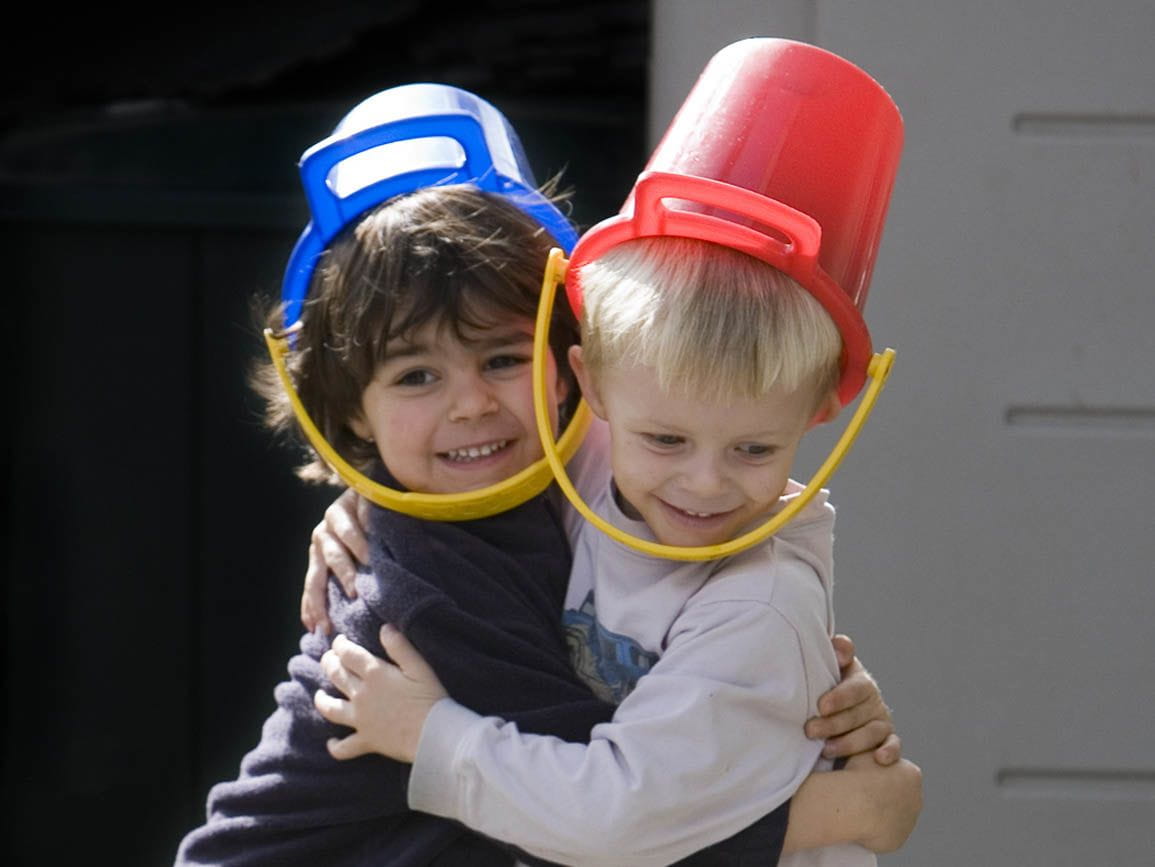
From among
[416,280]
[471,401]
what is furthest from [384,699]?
[416,280]

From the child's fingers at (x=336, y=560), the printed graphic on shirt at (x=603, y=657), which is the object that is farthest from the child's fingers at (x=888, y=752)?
the child's fingers at (x=336, y=560)

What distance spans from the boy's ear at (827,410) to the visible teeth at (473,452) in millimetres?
375

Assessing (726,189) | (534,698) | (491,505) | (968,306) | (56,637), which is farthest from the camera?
(56,637)

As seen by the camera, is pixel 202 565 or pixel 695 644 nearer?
pixel 695 644

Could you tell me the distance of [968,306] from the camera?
2836 millimetres

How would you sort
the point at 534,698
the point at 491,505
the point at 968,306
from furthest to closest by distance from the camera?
the point at 968,306
the point at 491,505
the point at 534,698

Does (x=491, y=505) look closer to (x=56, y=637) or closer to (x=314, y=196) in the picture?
(x=314, y=196)

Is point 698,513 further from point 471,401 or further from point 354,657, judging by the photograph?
point 354,657

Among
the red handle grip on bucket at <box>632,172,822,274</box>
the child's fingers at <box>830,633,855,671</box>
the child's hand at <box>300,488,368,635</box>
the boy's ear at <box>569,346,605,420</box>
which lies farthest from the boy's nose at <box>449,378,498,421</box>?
the child's fingers at <box>830,633,855,671</box>

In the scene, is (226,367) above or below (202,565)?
above

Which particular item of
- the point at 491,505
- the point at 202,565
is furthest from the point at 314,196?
the point at 202,565

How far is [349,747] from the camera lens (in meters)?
1.78

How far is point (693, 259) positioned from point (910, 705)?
1486mm

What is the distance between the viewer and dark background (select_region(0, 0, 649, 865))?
3.44 m
